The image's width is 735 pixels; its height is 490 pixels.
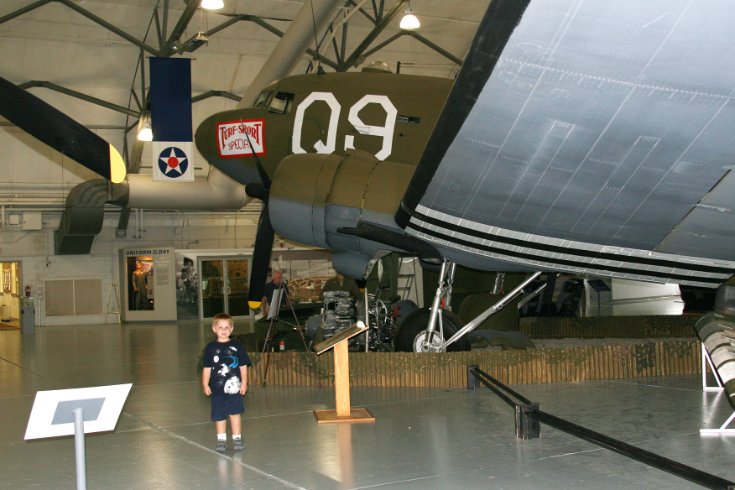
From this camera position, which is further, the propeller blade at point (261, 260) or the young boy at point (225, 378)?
the propeller blade at point (261, 260)

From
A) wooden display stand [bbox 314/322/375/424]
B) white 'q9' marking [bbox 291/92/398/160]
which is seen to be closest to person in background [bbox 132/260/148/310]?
white 'q9' marking [bbox 291/92/398/160]

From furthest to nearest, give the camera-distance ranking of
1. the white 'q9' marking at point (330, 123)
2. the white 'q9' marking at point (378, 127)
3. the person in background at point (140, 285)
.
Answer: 1. the person in background at point (140, 285)
2. the white 'q9' marking at point (330, 123)
3. the white 'q9' marking at point (378, 127)

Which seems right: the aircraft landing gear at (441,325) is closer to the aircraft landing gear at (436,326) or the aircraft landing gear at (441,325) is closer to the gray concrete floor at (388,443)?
the aircraft landing gear at (436,326)

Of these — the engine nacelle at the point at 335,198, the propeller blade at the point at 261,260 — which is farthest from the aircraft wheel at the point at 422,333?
the propeller blade at the point at 261,260

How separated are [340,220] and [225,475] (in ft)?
17.4

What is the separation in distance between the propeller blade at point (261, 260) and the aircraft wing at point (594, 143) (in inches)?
143

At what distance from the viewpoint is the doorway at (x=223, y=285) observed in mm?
29047

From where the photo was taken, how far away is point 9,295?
3114cm

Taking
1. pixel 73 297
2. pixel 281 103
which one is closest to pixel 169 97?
pixel 281 103

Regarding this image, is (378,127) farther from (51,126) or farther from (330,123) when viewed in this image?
(51,126)

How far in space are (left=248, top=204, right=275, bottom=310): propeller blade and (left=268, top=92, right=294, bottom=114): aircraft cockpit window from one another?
2.21 m

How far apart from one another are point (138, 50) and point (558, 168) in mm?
21343

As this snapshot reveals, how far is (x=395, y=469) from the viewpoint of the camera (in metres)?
6.56

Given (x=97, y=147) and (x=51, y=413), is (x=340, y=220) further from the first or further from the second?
(x=51, y=413)
